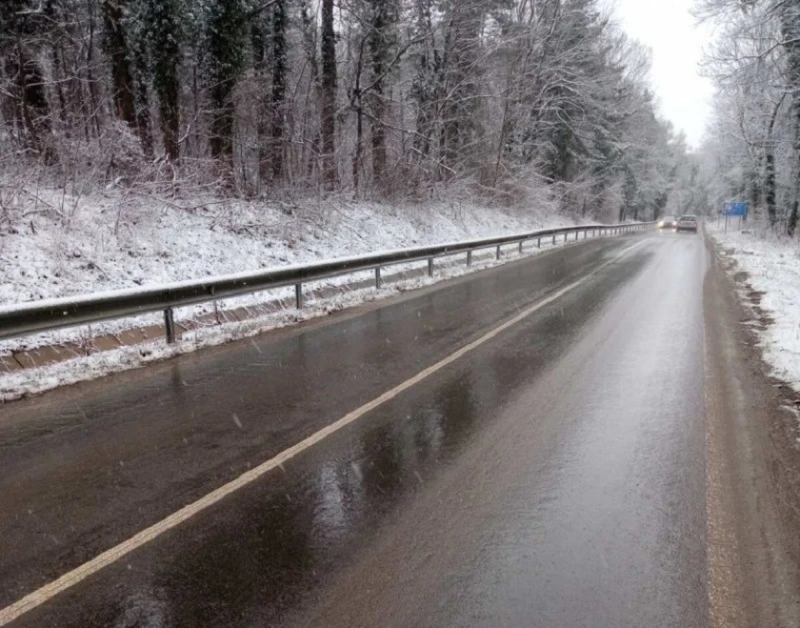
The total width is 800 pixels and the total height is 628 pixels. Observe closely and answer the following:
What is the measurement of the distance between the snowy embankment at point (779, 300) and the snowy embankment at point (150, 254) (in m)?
7.67

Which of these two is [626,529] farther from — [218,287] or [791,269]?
[791,269]

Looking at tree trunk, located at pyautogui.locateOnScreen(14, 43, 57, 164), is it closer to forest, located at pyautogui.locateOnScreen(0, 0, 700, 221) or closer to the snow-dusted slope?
forest, located at pyautogui.locateOnScreen(0, 0, 700, 221)

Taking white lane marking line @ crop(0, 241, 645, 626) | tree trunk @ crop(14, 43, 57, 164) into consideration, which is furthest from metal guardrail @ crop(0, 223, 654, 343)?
tree trunk @ crop(14, 43, 57, 164)

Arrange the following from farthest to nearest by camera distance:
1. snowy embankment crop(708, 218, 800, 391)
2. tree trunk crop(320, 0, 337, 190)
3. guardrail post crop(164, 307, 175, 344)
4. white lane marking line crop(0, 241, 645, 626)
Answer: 1. tree trunk crop(320, 0, 337, 190)
2. guardrail post crop(164, 307, 175, 344)
3. snowy embankment crop(708, 218, 800, 391)
4. white lane marking line crop(0, 241, 645, 626)

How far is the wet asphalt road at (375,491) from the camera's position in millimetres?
3152

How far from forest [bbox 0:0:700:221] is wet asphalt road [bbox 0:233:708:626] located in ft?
27.0

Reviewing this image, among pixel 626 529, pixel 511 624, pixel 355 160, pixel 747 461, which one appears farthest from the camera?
pixel 355 160

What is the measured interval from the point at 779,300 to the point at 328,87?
640 inches

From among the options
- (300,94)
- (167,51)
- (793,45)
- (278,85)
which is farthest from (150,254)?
(793,45)

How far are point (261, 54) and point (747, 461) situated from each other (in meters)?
27.7

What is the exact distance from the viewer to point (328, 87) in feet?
70.3

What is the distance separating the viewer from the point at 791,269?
17391mm

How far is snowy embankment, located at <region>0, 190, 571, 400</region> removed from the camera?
8.34m

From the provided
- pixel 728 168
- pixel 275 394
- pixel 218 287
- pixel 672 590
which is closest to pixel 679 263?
pixel 218 287
